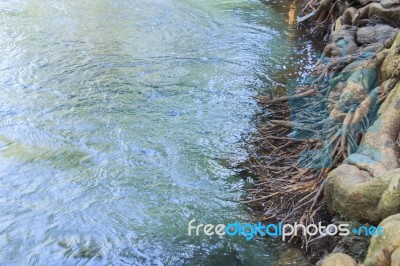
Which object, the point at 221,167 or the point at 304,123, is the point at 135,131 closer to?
the point at 221,167

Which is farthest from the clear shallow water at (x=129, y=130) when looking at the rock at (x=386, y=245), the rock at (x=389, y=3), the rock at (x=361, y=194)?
the rock at (x=389, y=3)

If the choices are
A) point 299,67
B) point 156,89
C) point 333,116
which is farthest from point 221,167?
point 299,67

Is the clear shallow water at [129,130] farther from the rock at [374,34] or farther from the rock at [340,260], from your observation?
the rock at [374,34]

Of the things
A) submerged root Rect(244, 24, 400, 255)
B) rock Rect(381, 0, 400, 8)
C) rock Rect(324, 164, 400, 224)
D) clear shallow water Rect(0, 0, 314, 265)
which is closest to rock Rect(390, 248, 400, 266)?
rock Rect(324, 164, 400, 224)

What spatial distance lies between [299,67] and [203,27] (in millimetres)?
3176

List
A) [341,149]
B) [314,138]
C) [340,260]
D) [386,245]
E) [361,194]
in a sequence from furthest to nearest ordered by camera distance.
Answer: [314,138]
[341,149]
[361,194]
[340,260]
[386,245]

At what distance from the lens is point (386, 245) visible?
244cm

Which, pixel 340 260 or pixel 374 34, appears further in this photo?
pixel 374 34

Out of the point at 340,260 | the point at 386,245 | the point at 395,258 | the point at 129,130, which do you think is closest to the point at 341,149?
the point at 340,260

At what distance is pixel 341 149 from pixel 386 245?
165 centimetres

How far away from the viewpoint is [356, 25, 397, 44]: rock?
621cm

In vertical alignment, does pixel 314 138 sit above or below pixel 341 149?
below

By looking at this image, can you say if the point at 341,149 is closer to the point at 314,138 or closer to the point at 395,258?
the point at 314,138

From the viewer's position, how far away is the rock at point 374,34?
6.21 meters
